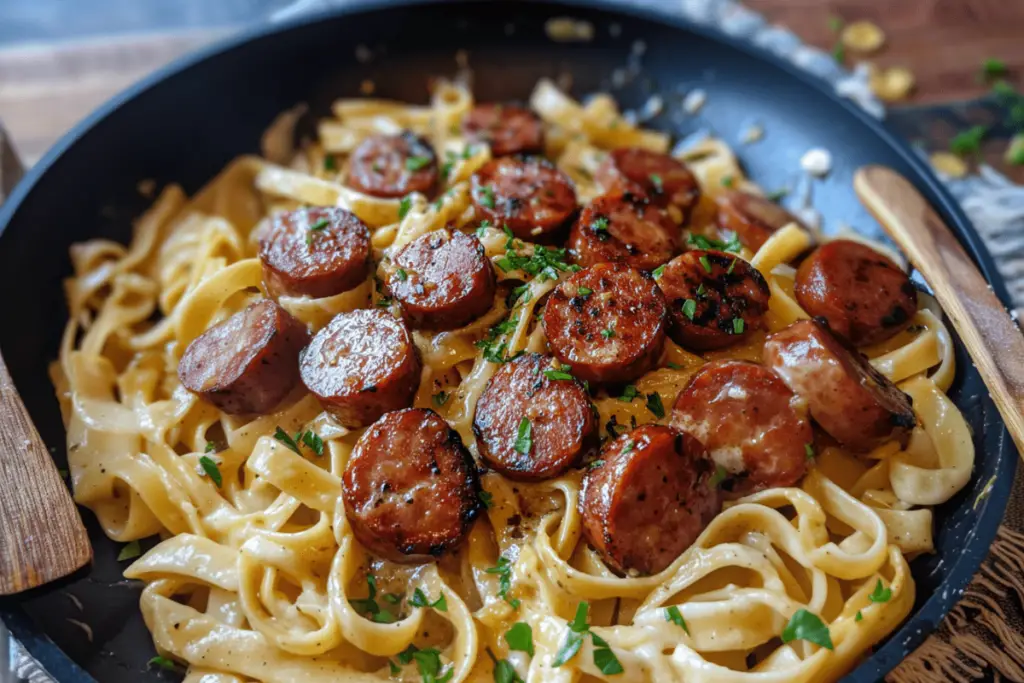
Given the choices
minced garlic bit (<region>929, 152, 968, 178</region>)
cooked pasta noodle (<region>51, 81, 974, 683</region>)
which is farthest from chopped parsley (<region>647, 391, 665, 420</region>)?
minced garlic bit (<region>929, 152, 968, 178</region>)

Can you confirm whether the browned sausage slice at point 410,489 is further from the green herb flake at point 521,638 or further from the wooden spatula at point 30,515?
the wooden spatula at point 30,515

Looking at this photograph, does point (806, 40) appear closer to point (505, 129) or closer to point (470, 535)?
point (505, 129)

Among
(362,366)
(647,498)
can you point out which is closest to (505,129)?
(362,366)

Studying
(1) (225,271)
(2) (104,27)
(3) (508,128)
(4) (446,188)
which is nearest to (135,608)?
(1) (225,271)

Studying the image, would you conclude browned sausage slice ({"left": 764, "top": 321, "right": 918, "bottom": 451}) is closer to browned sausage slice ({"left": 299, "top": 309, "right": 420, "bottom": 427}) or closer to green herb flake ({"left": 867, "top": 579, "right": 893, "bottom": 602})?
green herb flake ({"left": 867, "top": 579, "right": 893, "bottom": 602})

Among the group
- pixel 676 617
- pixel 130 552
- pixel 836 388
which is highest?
pixel 836 388

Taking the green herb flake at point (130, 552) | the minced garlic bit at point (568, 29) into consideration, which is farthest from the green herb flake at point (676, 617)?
the minced garlic bit at point (568, 29)

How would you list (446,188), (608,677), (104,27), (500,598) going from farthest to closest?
(104,27)
(446,188)
(500,598)
(608,677)

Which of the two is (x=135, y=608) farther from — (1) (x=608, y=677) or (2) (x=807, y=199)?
(2) (x=807, y=199)
